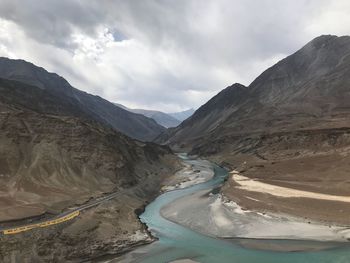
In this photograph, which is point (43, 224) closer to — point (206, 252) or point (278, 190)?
point (206, 252)

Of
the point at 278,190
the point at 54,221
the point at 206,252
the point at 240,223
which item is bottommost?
the point at 206,252

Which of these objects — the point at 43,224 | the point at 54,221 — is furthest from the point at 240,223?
the point at 43,224

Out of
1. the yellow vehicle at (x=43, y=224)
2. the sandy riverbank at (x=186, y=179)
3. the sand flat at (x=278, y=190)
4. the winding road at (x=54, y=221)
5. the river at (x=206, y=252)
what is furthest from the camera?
the sandy riverbank at (x=186, y=179)

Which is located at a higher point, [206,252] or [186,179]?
[186,179]

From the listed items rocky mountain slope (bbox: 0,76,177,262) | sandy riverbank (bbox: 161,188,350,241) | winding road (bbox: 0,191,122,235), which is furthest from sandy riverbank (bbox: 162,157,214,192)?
winding road (bbox: 0,191,122,235)

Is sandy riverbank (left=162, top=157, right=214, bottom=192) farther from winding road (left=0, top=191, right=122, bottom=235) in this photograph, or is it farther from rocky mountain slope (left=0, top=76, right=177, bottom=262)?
winding road (left=0, top=191, right=122, bottom=235)

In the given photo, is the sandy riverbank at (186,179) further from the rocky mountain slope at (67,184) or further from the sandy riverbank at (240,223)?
the sandy riverbank at (240,223)

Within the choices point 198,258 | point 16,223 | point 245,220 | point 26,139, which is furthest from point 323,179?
point 26,139

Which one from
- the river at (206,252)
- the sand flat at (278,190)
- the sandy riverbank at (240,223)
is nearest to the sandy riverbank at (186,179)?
the sand flat at (278,190)
